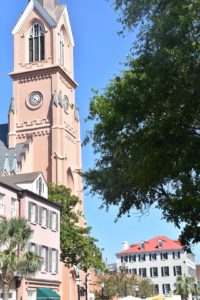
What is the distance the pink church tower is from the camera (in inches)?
2830

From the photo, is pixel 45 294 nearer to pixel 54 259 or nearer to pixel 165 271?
pixel 54 259

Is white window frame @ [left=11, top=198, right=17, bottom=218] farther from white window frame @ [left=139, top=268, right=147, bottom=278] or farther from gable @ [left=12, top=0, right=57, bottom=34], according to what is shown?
white window frame @ [left=139, top=268, right=147, bottom=278]

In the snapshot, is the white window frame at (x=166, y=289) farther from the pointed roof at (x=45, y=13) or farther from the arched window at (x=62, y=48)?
the pointed roof at (x=45, y=13)

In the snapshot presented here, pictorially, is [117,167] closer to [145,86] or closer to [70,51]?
[145,86]

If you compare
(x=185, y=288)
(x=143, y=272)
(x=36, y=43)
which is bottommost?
(x=185, y=288)

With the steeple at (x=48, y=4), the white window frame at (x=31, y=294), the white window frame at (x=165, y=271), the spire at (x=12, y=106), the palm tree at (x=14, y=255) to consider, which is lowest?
the white window frame at (x=31, y=294)

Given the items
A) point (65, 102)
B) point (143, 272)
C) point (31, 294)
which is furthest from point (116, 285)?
point (31, 294)

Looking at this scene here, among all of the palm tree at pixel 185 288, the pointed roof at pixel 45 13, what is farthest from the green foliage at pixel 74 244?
the palm tree at pixel 185 288

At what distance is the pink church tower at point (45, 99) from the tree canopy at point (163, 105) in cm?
5059

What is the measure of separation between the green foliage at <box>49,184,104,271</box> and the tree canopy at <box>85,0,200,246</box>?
28.7 meters

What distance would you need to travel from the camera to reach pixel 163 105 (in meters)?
16.2

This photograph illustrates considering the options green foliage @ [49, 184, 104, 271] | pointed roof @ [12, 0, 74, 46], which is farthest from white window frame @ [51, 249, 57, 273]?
pointed roof @ [12, 0, 74, 46]

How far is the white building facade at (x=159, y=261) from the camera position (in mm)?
121625

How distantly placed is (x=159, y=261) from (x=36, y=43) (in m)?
64.3
